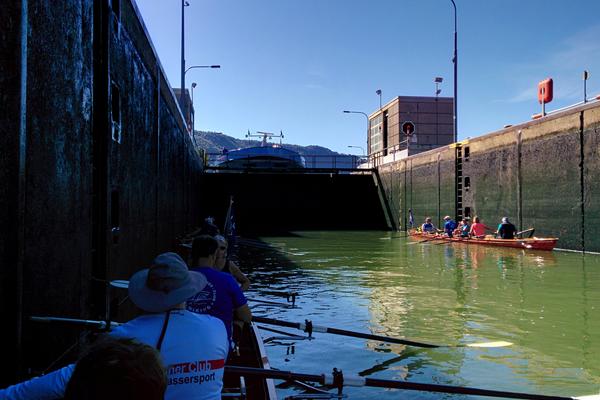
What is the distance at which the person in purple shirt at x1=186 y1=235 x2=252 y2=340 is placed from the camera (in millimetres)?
4238

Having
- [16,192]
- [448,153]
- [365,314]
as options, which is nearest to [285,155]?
[448,153]

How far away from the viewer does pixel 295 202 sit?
43438mm

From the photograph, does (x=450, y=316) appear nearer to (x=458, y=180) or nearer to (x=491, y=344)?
(x=491, y=344)

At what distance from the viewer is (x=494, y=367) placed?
6926mm

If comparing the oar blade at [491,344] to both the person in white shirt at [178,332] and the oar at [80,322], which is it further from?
the person in white shirt at [178,332]

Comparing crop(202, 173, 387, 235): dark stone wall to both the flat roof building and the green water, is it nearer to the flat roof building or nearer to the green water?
the flat roof building

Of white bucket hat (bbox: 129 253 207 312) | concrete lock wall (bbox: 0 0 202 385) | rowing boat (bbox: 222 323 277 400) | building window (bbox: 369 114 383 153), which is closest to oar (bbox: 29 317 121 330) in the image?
concrete lock wall (bbox: 0 0 202 385)

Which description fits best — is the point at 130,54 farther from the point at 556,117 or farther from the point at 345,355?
the point at 556,117

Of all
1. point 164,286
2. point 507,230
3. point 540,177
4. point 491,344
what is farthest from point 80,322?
point 540,177

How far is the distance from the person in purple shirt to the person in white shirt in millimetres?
1499

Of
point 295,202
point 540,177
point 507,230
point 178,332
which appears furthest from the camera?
point 295,202

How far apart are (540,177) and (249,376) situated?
2009cm

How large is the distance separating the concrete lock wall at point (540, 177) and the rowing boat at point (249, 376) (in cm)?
1647

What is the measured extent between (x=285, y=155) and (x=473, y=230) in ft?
A: 87.2
